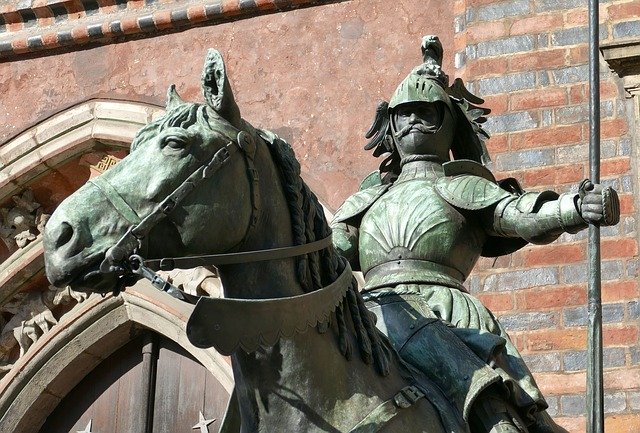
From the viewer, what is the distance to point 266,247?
331cm

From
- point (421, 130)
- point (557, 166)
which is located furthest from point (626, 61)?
point (421, 130)

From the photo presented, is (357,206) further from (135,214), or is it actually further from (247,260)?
(135,214)

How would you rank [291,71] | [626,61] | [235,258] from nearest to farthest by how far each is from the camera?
1. [235,258]
2. [626,61]
3. [291,71]

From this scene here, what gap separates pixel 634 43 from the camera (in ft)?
22.9

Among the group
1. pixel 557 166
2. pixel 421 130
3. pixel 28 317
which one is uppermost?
pixel 421 130

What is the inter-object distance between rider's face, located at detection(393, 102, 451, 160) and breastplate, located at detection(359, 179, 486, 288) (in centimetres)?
17

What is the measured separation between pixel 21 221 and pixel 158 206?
5.69 m

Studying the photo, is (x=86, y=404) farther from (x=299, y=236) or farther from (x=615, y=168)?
(x=299, y=236)

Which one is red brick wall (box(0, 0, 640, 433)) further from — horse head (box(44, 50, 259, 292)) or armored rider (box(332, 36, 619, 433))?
horse head (box(44, 50, 259, 292))

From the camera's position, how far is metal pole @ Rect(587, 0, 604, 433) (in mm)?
3746

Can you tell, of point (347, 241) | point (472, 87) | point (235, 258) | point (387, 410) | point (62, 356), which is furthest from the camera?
point (62, 356)

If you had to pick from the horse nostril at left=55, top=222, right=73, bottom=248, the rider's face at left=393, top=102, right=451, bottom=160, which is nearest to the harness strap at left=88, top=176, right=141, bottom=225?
the horse nostril at left=55, top=222, right=73, bottom=248

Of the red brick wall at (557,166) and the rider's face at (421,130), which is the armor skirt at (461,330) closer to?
the rider's face at (421,130)

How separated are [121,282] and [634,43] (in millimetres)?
4305
